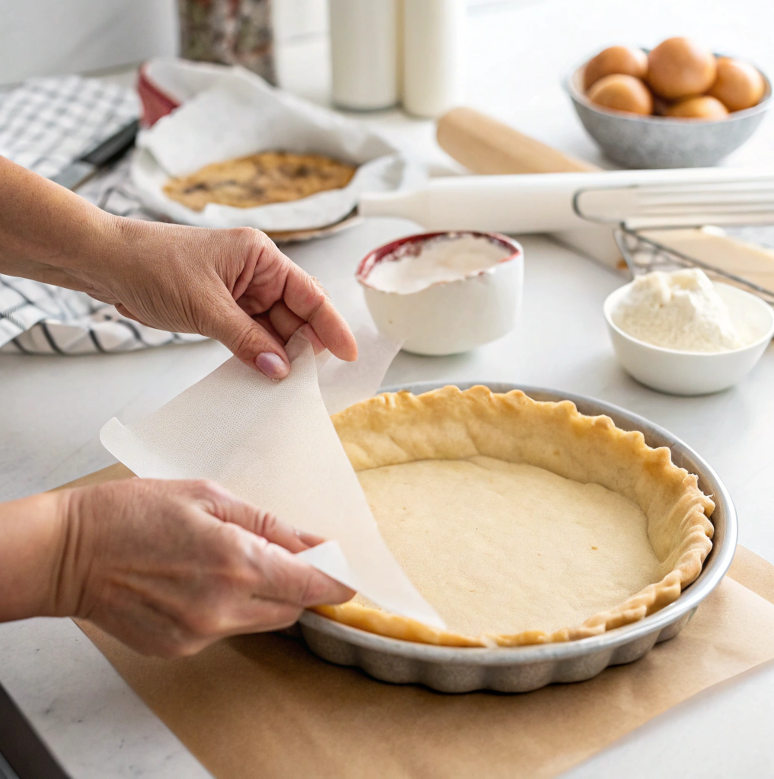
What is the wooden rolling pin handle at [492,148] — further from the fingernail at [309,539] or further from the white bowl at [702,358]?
the fingernail at [309,539]

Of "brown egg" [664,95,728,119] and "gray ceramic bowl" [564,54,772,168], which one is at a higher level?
"brown egg" [664,95,728,119]

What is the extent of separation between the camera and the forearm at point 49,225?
1.01 metres

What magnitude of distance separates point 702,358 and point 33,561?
86cm

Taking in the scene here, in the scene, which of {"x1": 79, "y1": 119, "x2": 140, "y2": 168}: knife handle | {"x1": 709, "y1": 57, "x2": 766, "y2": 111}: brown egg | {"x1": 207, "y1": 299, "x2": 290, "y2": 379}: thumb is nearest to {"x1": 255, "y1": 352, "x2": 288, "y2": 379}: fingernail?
{"x1": 207, "y1": 299, "x2": 290, "y2": 379}: thumb

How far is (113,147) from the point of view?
1.83m

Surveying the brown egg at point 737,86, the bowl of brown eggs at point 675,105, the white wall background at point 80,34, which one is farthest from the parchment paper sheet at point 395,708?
the white wall background at point 80,34

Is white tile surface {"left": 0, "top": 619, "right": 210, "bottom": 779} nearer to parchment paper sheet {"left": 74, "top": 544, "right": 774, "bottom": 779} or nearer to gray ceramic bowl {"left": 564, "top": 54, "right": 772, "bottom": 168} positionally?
parchment paper sheet {"left": 74, "top": 544, "right": 774, "bottom": 779}

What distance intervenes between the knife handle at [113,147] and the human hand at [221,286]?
0.84 meters

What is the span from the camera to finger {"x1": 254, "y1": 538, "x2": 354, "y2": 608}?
0.69 meters

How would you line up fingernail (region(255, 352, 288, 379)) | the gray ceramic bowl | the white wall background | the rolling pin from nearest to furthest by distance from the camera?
fingernail (region(255, 352, 288, 379)) < the rolling pin < the gray ceramic bowl < the white wall background

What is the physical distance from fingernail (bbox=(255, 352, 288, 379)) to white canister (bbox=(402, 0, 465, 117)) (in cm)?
139

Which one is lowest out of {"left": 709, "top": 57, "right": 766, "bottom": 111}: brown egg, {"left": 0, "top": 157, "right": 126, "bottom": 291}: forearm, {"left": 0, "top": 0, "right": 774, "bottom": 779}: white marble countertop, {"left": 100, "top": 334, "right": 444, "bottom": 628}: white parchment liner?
{"left": 0, "top": 0, "right": 774, "bottom": 779}: white marble countertop

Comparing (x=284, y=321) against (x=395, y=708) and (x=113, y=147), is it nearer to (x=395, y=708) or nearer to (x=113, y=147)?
(x=395, y=708)

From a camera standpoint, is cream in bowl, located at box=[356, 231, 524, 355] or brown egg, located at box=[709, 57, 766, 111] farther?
brown egg, located at box=[709, 57, 766, 111]
